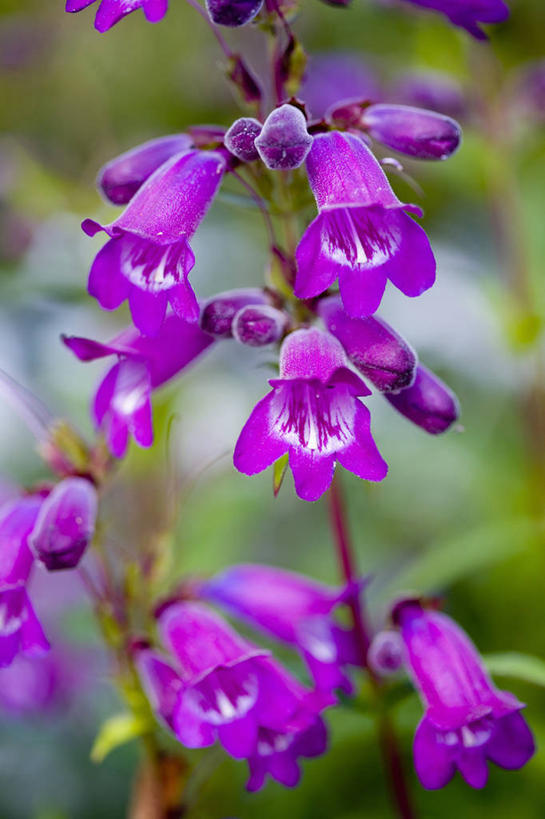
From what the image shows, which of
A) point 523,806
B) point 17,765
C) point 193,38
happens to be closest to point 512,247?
point 523,806

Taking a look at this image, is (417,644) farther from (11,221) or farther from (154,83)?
(154,83)

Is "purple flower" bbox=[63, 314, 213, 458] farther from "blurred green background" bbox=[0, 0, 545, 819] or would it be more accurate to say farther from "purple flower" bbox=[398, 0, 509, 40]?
"purple flower" bbox=[398, 0, 509, 40]

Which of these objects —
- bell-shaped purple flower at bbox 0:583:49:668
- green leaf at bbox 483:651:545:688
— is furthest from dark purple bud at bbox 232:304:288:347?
green leaf at bbox 483:651:545:688

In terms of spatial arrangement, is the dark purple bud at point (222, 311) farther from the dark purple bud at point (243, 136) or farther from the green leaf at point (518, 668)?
the green leaf at point (518, 668)

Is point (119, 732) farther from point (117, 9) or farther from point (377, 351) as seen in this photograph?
point (117, 9)

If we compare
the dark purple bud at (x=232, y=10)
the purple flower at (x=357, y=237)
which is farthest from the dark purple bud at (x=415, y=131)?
the dark purple bud at (x=232, y=10)

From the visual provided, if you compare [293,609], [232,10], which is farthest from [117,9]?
[293,609]

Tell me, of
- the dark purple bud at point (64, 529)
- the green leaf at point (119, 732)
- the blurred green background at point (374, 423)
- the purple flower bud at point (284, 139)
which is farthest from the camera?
the blurred green background at point (374, 423)
